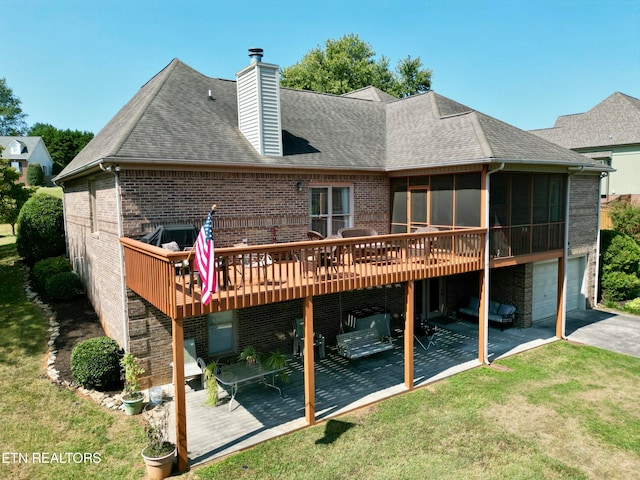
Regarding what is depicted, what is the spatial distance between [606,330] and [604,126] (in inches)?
850

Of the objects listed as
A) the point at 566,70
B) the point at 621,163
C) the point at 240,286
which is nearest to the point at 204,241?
the point at 240,286

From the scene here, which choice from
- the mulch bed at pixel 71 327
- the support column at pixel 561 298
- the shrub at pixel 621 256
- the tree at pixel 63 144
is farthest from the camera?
the tree at pixel 63 144

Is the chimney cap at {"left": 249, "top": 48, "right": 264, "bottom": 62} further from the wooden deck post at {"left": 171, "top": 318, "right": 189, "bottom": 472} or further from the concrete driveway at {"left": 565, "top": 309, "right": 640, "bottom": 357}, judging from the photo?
the concrete driveway at {"left": 565, "top": 309, "right": 640, "bottom": 357}

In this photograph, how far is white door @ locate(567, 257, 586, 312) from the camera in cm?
1803

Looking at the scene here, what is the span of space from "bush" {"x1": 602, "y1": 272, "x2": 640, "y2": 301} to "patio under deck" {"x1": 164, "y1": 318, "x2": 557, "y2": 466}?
19.0ft

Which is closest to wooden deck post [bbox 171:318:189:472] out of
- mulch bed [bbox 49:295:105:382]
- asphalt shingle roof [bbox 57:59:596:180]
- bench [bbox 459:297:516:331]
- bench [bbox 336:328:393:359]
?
asphalt shingle roof [bbox 57:59:596:180]

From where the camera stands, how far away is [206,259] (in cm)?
700

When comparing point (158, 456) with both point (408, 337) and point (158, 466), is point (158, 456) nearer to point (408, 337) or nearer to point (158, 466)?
point (158, 466)

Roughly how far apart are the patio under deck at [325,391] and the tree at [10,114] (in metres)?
86.7

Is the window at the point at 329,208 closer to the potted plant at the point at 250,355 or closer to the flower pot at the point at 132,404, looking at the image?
the potted plant at the point at 250,355

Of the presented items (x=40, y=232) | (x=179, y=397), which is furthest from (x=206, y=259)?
(x=40, y=232)

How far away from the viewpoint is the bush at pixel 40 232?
20.2 meters

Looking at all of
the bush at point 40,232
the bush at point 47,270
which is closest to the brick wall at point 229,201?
the bush at point 47,270

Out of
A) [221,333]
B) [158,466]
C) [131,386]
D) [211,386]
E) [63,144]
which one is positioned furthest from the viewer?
[63,144]
